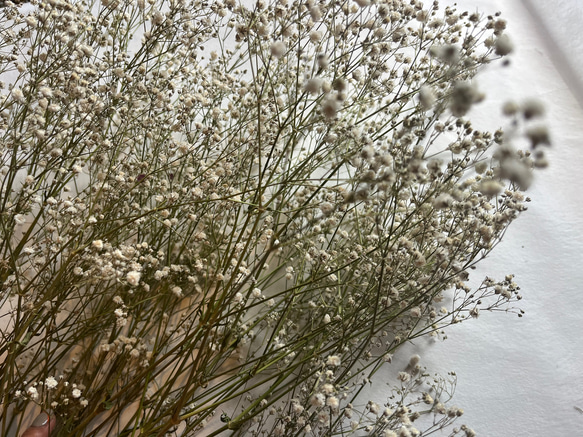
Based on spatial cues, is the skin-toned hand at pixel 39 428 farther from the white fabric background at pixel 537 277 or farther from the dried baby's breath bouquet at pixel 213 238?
the white fabric background at pixel 537 277

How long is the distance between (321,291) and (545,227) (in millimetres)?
735

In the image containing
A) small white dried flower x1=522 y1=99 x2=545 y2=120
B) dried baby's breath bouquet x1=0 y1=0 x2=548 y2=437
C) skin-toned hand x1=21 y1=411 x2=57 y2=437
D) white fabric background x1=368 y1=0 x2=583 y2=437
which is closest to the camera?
small white dried flower x1=522 y1=99 x2=545 y2=120

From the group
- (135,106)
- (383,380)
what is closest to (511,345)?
(383,380)

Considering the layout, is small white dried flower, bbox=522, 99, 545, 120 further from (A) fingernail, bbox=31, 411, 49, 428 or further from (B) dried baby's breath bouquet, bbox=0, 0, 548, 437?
(A) fingernail, bbox=31, 411, 49, 428

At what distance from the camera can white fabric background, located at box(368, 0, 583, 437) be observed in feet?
4.14

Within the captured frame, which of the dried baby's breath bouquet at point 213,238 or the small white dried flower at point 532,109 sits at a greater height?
the dried baby's breath bouquet at point 213,238

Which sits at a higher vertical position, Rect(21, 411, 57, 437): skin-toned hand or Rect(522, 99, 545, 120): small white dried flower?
Rect(21, 411, 57, 437): skin-toned hand

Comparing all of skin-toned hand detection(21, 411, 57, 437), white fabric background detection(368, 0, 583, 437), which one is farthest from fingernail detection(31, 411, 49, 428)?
white fabric background detection(368, 0, 583, 437)

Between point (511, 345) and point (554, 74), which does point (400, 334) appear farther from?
point (554, 74)

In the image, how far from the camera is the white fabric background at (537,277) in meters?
1.26

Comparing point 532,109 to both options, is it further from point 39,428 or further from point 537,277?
point 537,277

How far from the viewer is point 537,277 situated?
1.43m

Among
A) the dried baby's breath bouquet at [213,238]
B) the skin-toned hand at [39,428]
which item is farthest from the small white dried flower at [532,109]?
the skin-toned hand at [39,428]

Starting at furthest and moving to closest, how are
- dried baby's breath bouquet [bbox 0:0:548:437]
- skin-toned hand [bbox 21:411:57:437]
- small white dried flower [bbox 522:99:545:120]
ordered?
skin-toned hand [bbox 21:411:57:437] < dried baby's breath bouquet [bbox 0:0:548:437] < small white dried flower [bbox 522:99:545:120]
